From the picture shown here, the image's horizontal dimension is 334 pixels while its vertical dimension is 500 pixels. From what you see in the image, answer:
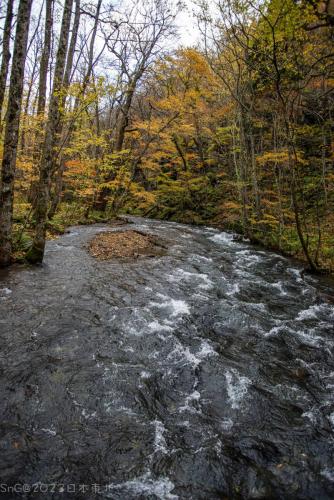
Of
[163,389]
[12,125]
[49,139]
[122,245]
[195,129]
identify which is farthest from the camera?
[195,129]

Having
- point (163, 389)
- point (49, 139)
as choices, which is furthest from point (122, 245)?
point (163, 389)

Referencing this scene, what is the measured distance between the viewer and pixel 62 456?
303 cm

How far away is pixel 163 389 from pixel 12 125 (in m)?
6.93

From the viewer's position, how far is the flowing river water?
9.59 ft

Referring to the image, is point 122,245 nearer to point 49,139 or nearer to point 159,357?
point 49,139

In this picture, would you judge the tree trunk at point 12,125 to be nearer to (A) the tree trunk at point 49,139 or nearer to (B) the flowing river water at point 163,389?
(A) the tree trunk at point 49,139

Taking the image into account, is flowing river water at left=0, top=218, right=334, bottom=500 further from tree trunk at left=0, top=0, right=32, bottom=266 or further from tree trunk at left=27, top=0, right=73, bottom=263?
tree trunk at left=0, top=0, right=32, bottom=266

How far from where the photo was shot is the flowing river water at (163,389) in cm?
292

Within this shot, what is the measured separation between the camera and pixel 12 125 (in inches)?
286

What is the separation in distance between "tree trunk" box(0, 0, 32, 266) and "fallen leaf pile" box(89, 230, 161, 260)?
2.92 m

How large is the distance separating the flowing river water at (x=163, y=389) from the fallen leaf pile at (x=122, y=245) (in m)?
2.64

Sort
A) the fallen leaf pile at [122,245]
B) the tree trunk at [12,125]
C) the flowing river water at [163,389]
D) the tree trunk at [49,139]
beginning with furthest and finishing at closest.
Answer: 1. the fallen leaf pile at [122,245]
2. the tree trunk at [49,139]
3. the tree trunk at [12,125]
4. the flowing river water at [163,389]

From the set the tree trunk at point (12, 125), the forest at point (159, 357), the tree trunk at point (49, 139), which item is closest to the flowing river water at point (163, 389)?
the forest at point (159, 357)

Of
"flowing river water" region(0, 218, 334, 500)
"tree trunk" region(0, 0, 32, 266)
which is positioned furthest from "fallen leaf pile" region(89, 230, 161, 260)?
"tree trunk" region(0, 0, 32, 266)
